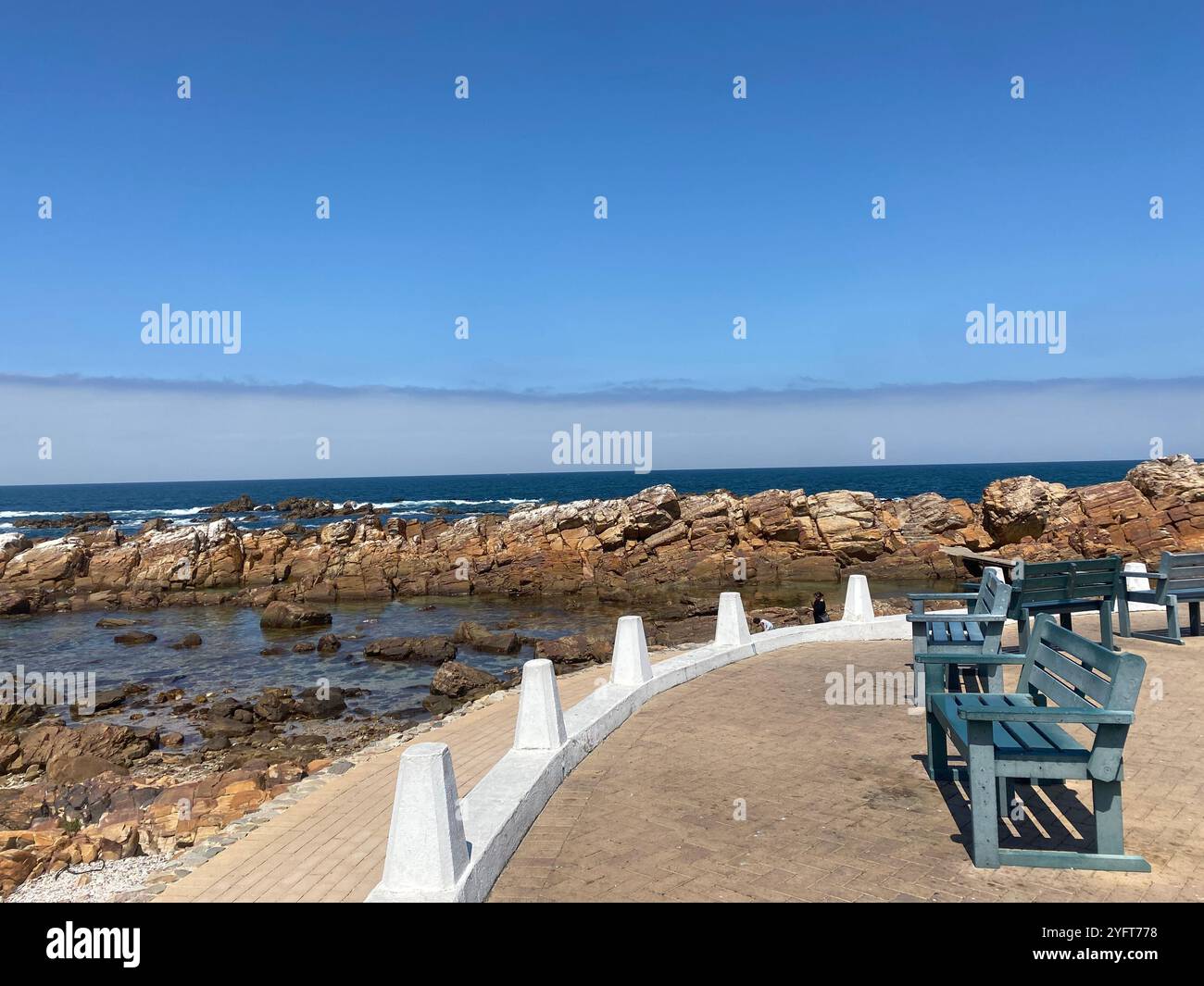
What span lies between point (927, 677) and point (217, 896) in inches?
205

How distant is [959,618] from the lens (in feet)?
24.3

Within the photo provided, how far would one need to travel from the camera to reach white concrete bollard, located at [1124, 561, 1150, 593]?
962 cm

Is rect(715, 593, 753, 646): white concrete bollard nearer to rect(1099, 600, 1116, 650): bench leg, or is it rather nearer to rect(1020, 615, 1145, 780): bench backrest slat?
rect(1099, 600, 1116, 650): bench leg

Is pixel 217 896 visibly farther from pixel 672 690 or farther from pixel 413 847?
pixel 672 690

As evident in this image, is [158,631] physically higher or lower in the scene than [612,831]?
lower

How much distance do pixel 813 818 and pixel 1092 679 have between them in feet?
5.56

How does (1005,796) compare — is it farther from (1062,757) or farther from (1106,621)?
(1106,621)

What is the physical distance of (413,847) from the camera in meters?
3.70

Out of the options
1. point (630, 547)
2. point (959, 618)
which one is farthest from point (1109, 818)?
point (630, 547)

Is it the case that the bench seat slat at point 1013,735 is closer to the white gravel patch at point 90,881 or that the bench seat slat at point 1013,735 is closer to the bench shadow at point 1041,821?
the bench shadow at point 1041,821

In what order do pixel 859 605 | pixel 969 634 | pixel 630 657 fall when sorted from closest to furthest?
pixel 969 634 → pixel 630 657 → pixel 859 605

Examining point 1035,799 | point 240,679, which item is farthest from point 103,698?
point 1035,799

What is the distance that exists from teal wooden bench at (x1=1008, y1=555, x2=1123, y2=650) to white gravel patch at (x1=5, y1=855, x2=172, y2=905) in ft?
26.6
